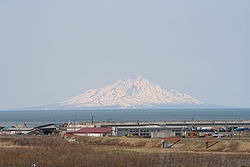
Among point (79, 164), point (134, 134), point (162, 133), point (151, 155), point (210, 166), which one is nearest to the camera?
point (210, 166)

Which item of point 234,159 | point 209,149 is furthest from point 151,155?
point 209,149

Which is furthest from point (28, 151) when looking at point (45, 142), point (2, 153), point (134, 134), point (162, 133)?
point (134, 134)

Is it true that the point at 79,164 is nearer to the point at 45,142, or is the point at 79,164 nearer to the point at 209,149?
the point at 209,149

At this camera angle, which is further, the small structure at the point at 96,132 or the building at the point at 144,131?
the building at the point at 144,131

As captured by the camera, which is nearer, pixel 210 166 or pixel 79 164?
pixel 210 166

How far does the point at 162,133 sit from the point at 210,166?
54.8 metres

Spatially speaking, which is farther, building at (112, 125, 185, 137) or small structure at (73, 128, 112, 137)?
building at (112, 125, 185, 137)

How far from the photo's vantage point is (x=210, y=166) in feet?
201

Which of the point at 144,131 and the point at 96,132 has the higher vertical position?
the point at 96,132

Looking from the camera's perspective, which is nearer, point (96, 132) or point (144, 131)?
point (96, 132)

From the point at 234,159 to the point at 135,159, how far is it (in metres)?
13.1

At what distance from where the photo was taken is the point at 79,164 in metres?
66.0

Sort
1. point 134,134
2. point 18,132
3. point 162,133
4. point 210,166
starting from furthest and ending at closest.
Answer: point 18,132
point 134,134
point 162,133
point 210,166

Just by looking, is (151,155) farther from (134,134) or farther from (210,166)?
(134,134)
